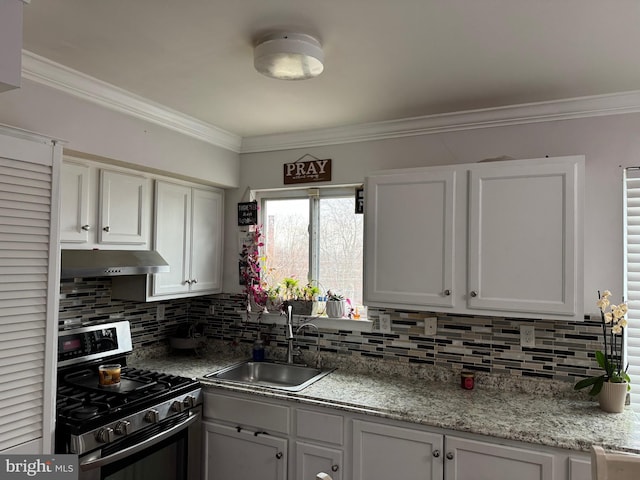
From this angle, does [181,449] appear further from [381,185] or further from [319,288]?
[381,185]

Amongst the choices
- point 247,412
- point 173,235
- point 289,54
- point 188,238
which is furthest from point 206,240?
point 289,54

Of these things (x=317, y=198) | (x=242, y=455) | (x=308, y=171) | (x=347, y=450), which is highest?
(x=308, y=171)

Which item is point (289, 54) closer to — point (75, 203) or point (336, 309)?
point (75, 203)

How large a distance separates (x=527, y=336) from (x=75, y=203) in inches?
99.3

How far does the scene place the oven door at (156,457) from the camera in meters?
2.01

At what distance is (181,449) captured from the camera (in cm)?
248

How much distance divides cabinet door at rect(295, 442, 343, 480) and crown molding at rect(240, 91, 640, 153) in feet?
6.12

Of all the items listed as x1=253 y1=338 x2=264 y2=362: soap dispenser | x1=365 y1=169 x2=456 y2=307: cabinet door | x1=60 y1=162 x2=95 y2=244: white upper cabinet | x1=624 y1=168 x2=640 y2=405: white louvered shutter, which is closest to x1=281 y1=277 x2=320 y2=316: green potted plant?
x1=253 y1=338 x2=264 y2=362: soap dispenser

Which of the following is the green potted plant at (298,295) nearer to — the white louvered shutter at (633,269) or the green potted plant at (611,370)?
the green potted plant at (611,370)

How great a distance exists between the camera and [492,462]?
1970 mm

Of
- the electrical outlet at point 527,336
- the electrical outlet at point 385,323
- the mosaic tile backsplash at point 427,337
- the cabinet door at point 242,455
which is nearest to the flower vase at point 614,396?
the mosaic tile backsplash at point 427,337

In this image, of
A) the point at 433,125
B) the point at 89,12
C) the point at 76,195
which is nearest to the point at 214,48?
the point at 89,12

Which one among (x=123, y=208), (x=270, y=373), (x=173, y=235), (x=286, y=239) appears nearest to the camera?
(x=123, y=208)

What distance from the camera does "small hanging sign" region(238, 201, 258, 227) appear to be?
332cm
